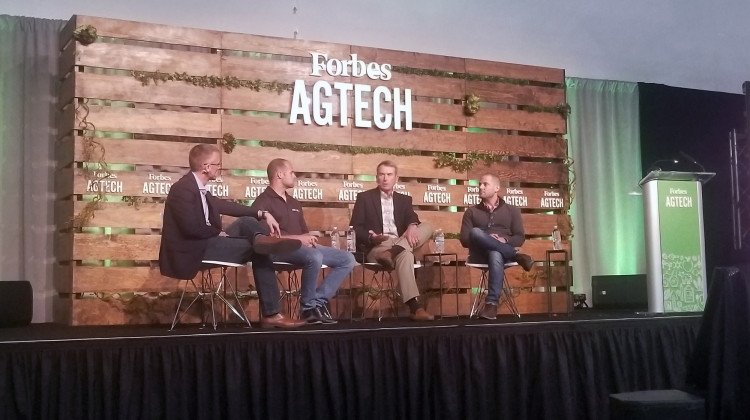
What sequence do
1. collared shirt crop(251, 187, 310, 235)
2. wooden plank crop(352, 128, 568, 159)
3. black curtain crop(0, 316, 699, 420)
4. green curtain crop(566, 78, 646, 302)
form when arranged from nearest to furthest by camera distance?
1. black curtain crop(0, 316, 699, 420)
2. collared shirt crop(251, 187, 310, 235)
3. wooden plank crop(352, 128, 568, 159)
4. green curtain crop(566, 78, 646, 302)

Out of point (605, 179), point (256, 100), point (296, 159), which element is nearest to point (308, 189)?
point (296, 159)

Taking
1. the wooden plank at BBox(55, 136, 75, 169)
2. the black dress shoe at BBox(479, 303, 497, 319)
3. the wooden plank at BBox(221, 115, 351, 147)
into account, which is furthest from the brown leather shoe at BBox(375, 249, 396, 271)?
the wooden plank at BBox(55, 136, 75, 169)

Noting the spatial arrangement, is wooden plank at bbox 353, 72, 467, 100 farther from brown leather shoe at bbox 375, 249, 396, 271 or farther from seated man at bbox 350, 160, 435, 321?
brown leather shoe at bbox 375, 249, 396, 271

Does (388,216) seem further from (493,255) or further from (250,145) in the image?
(250,145)

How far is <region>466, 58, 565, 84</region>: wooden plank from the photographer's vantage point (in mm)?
8188

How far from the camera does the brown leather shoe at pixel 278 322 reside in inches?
202

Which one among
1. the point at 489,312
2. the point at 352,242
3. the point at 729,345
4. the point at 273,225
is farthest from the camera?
the point at 352,242

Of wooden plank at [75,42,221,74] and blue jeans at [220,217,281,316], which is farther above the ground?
wooden plank at [75,42,221,74]

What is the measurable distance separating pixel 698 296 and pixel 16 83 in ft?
19.8

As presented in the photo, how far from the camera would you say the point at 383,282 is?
24.7 feet

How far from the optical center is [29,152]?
273 inches

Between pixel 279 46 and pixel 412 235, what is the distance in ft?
7.56

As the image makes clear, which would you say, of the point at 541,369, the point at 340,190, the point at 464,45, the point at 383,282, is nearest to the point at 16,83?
the point at 340,190

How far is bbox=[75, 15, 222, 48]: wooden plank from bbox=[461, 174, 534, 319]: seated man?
2.71 meters
